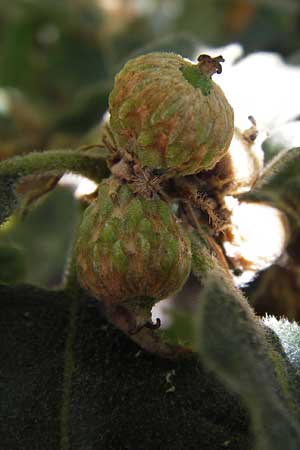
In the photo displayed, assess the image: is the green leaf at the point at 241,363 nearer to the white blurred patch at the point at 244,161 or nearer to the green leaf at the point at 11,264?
the white blurred patch at the point at 244,161

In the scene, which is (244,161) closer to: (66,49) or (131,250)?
(131,250)

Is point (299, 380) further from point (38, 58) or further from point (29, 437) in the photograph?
point (38, 58)

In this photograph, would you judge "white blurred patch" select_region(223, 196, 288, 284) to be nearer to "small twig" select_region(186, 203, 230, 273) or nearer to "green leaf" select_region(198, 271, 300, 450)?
"small twig" select_region(186, 203, 230, 273)

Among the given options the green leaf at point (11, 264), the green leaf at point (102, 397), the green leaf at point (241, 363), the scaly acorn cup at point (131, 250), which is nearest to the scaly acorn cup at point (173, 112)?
the scaly acorn cup at point (131, 250)

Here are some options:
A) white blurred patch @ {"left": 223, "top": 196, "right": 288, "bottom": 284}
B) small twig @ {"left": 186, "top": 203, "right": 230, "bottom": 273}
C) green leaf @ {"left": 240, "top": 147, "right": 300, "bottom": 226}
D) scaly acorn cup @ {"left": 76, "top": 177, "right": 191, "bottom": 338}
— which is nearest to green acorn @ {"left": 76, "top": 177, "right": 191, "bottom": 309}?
scaly acorn cup @ {"left": 76, "top": 177, "right": 191, "bottom": 338}

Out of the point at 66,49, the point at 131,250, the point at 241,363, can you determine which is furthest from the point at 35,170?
the point at 66,49
